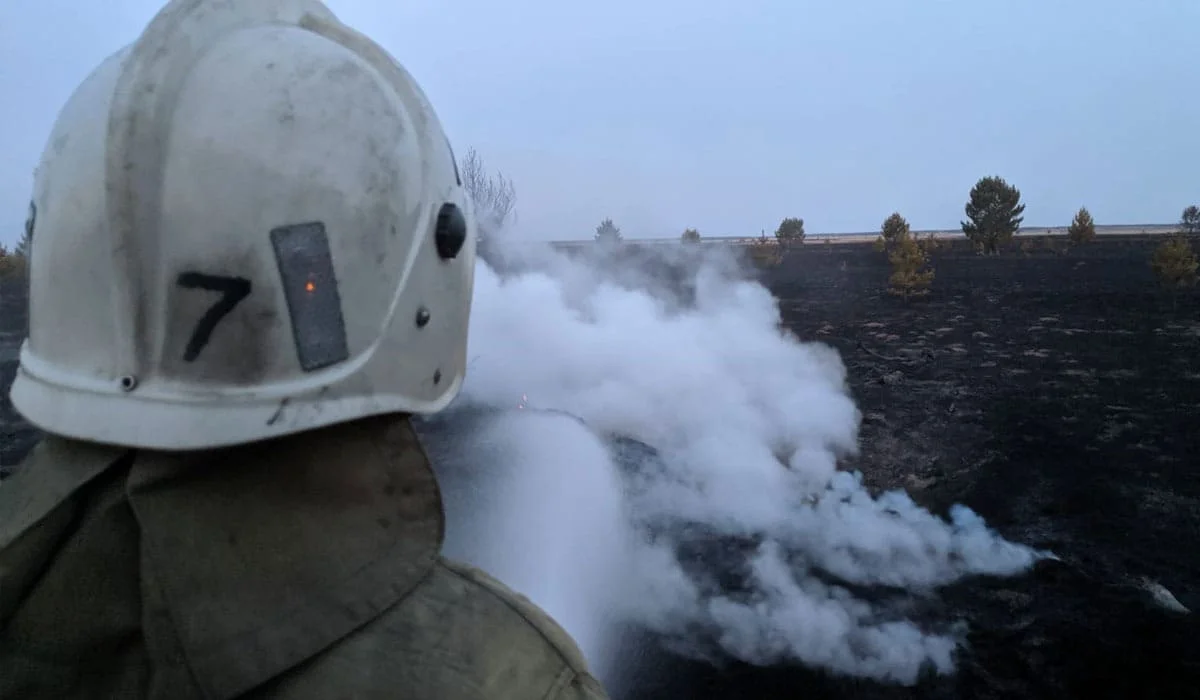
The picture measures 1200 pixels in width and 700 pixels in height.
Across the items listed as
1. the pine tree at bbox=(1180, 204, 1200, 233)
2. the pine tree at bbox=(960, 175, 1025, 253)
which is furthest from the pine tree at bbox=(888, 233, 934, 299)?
the pine tree at bbox=(1180, 204, 1200, 233)

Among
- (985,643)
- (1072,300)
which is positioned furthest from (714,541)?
(1072,300)

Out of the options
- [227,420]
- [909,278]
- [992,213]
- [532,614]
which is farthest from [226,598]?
[992,213]

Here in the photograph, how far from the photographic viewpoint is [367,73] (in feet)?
3.78

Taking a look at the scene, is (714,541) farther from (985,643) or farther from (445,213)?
(445,213)

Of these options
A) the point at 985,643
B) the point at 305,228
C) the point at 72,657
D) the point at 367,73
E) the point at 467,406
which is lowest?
the point at 985,643

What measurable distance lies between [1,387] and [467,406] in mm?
8149

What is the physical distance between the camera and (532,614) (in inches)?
41.1

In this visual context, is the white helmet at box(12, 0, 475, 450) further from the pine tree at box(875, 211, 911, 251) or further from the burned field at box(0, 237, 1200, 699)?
the pine tree at box(875, 211, 911, 251)

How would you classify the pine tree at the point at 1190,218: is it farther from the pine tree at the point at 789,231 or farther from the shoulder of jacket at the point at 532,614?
the shoulder of jacket at the point at 532,614

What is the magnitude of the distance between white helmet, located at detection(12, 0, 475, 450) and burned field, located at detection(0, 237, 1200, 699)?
17.0 ft

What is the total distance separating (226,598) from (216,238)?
Answer: 486 millimetres

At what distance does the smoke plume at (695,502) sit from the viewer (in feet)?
20.5

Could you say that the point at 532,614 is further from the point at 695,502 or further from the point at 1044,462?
the point at 1044,462

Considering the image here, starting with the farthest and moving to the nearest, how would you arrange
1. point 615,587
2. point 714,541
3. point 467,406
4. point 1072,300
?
point 1072,300 < point 467,406 < point 714,541 < point 615,587
